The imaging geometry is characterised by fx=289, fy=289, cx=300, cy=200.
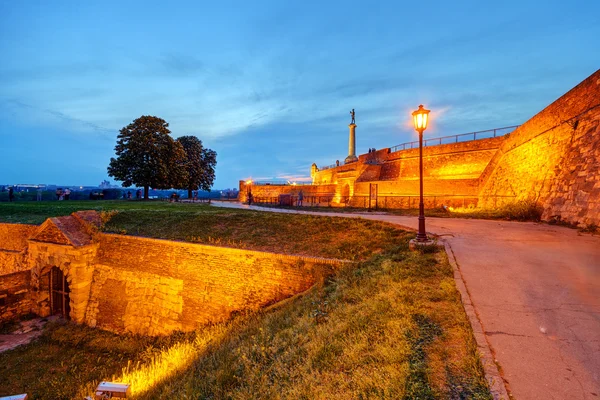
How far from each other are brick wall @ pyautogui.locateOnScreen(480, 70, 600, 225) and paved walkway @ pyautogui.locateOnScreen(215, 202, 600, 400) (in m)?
3.02

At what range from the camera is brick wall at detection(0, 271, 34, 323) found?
489 inches

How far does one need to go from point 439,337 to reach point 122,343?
37.4 feet

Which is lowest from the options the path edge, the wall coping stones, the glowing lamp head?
the wall coping stones

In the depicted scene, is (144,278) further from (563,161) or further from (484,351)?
(563,161)

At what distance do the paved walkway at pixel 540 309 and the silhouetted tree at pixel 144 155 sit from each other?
30.4 m

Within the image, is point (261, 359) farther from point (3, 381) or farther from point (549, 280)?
point (3, 381)

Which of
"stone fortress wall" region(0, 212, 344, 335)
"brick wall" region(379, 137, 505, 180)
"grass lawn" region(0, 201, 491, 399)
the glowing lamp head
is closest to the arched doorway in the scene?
"stone fortress wall" region(0, 212, 344, 335)

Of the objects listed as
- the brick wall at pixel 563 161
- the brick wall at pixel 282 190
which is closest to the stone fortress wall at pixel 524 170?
the brick wall at pixel 563 161

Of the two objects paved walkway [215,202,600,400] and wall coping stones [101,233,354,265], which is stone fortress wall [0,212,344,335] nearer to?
wall coping stones [101,233,354,265]

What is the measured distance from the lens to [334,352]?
352 centimetres

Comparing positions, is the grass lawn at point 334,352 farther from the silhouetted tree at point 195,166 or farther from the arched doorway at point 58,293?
the silhouetted tree at point 195,166

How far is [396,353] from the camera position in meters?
3.00

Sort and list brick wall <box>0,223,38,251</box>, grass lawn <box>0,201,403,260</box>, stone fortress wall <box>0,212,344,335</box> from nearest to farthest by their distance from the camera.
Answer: stone fortress wall <box>0,212,344,335</box>, grass lawn <box>0,201,403,260</box>, brick wall <box>0,223,38,251</box>

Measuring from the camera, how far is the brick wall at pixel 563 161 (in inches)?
381
